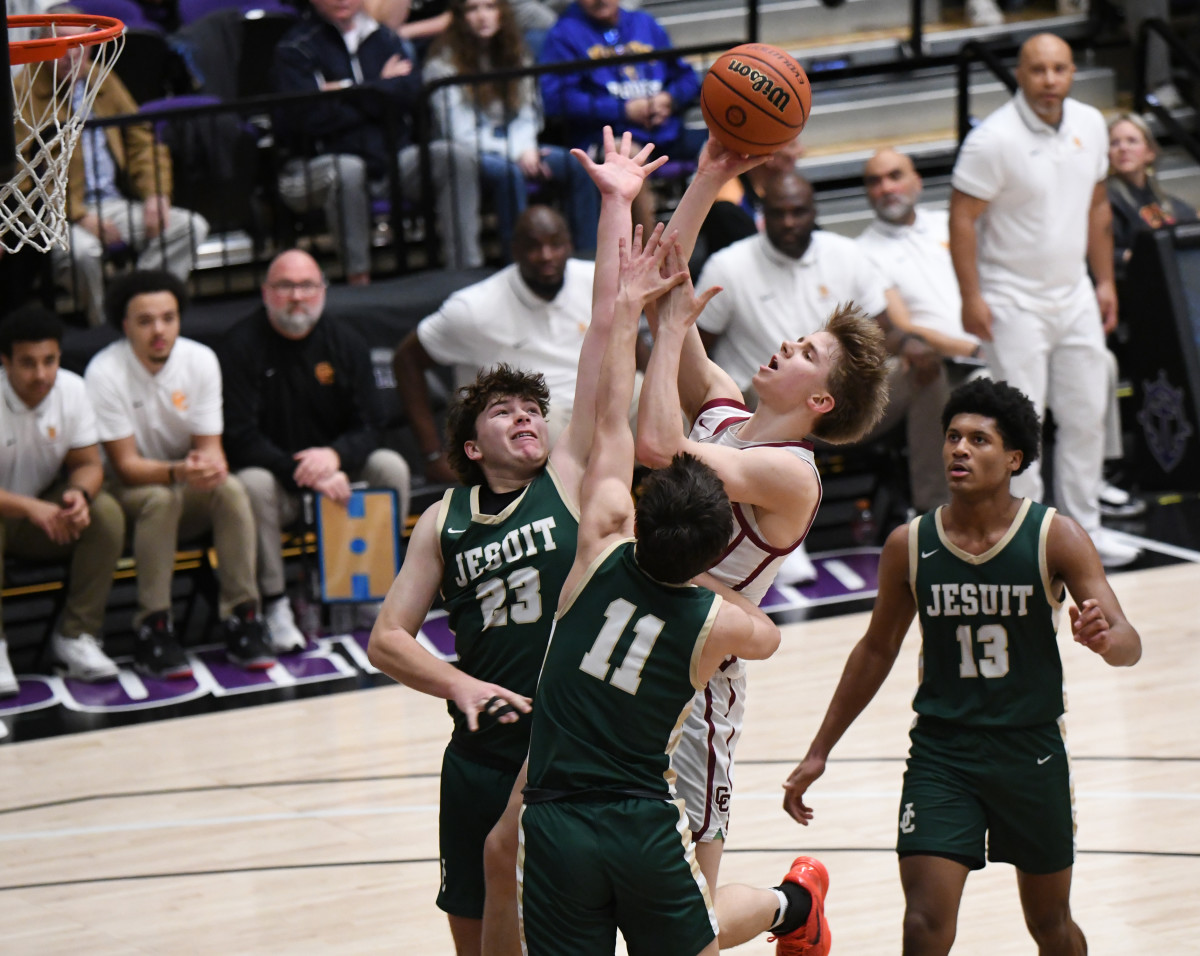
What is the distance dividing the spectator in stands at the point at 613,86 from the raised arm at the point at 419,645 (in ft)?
19.6

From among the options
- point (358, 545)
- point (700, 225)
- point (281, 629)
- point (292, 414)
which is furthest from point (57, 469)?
point (700, 225)

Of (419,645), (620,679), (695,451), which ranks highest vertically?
(695,451)

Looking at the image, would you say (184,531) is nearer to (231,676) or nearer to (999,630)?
(231,676)

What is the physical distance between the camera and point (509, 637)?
13.7 ft

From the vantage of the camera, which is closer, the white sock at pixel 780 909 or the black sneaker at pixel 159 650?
the white sock at pixel 780 909

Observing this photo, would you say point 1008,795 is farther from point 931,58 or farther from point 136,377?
point 931,58

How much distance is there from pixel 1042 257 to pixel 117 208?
439 centimetres

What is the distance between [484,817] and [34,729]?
3.65 metres

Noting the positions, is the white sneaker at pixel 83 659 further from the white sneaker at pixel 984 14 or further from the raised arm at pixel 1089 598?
the white sneaker at pixel 984 14

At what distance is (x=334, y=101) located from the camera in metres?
9.50

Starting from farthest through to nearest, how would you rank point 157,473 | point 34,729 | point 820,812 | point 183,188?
point 183,188 < point 157,473 < point 34,729 < point 820,812

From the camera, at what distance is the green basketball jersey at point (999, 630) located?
437 cm

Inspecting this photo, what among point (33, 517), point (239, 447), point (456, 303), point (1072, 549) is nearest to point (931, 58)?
point (456, 303)

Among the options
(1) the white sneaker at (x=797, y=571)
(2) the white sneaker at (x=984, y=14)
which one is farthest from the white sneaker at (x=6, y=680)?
(2) the white sneaker at (x=984, y=14)
